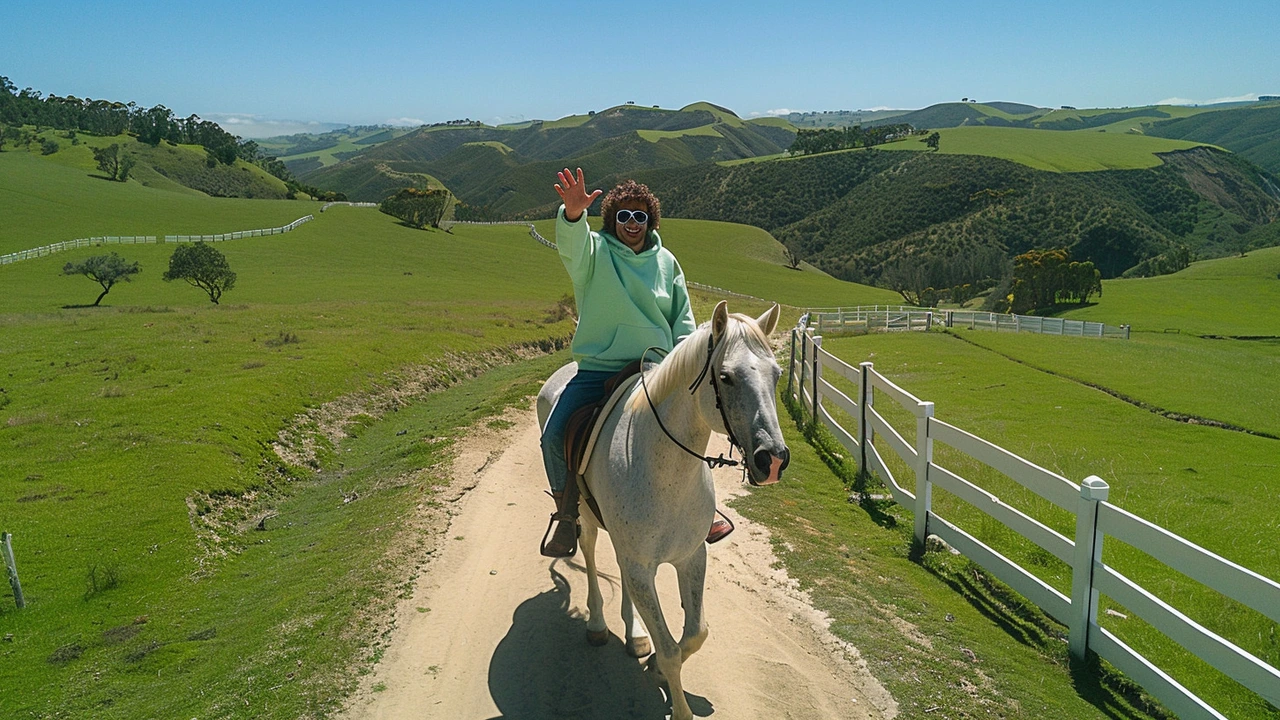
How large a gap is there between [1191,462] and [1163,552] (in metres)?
8.87

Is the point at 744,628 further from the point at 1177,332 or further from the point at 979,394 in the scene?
the point at 1177,332

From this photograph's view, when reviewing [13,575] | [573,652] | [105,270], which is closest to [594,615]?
[573,652]

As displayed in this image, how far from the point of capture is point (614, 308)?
5.18 meters

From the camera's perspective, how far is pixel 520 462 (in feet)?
37.1

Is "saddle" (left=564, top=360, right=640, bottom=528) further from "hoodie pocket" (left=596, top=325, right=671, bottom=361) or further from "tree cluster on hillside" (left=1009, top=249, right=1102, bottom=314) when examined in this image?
"tree cluster on hillside" (left=1009, top=249, right=1102, bottom=314)

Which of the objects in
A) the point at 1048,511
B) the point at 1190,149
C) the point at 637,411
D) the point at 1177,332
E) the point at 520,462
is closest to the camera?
the point at 637,411

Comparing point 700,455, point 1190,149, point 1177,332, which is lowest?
point 1177,332

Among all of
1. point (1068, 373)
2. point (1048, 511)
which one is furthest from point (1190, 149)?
point (1048, 511)

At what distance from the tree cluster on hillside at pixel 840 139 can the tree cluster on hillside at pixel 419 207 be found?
112788 millimetres

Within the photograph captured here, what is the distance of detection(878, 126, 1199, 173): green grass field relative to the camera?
130 m

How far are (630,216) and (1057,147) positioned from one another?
169 metres

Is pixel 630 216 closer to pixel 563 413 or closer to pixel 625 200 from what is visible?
pixel 625 200

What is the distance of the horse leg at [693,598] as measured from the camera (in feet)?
14.8

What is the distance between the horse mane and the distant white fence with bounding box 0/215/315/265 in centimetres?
6176
